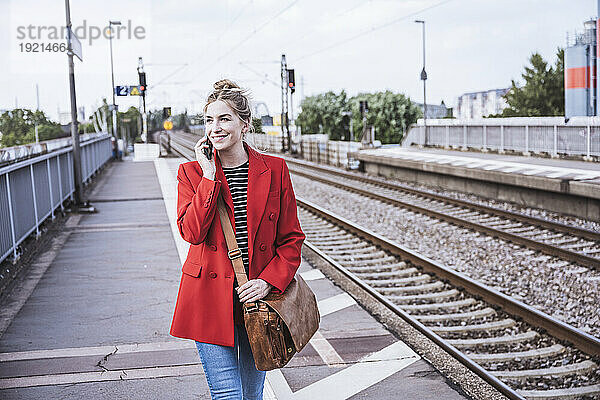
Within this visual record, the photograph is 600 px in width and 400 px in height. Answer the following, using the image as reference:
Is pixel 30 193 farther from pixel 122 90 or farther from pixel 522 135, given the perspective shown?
pixel 522 135

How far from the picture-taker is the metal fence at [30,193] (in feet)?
29.2

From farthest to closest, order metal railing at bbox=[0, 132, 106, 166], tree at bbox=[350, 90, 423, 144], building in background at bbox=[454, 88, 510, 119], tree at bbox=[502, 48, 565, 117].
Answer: building in background at bbox=[454, 88, 510, 119] < tree at bbox=[350, 90, 423, 144] < tree at bbox=[502, 48, 565, 117] < metal railing at bbox=[0, 132, 106, 166]

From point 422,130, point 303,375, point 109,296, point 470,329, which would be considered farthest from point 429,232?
A: point 422,130

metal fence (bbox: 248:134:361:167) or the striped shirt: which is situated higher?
the striped shirt

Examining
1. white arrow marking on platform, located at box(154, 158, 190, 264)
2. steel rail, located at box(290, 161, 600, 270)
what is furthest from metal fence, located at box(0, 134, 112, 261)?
steel rail, located at box(290, 161, 600, 270)

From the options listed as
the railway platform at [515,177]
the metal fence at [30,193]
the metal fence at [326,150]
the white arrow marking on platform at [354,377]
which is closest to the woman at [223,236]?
the white arrow marking on platform at [354,377]

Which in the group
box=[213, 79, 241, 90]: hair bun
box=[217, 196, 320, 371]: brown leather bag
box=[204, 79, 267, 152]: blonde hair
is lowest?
box=[217, 196, 320, 371]: brown leather bag

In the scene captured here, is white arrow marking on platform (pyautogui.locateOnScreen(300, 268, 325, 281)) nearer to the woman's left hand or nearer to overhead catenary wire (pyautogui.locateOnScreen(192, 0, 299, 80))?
the woman's left hand

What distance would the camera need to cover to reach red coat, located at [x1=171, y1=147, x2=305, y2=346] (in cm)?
305

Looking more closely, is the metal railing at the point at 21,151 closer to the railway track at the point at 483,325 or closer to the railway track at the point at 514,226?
the railway track at the point at 483,325

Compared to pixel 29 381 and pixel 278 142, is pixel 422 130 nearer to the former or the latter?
pixel 278 142

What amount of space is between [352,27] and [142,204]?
14760mm

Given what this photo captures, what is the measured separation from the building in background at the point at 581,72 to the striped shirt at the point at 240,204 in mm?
53679

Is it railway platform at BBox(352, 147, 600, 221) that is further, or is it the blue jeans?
railway platform at BBox(352, 147, 600, 221)
